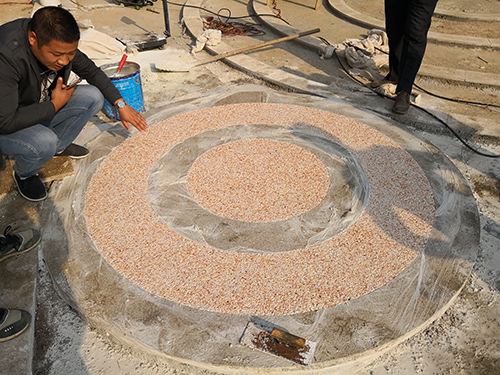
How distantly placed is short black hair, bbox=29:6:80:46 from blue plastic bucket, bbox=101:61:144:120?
1.38 meters

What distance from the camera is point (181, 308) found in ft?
7.85

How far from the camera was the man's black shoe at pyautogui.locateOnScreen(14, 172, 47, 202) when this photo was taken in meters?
3.21

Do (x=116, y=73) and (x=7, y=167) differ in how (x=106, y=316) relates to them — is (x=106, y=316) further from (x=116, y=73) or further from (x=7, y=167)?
(x=116, y=73)

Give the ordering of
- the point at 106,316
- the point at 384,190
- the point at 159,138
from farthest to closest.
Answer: the point at 159,138
the point at 384,190
the point at 106,316

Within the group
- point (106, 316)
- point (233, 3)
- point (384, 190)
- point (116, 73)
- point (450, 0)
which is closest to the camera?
point (106, 316)

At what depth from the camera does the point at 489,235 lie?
3.07m

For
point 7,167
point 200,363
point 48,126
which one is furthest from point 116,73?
point 200,363

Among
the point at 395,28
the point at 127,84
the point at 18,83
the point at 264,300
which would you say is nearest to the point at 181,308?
the point at 264,300

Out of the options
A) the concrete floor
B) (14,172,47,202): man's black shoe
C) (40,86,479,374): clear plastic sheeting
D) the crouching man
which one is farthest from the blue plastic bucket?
(14,172,47,202): man's black shoe

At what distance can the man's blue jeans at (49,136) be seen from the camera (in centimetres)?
306

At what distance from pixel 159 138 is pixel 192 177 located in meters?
0.75

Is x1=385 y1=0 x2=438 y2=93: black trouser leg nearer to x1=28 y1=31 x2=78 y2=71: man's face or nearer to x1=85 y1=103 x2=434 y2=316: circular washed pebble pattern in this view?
x1=85 y1=103 x2=434 y2=316: circular washed pebble pattern

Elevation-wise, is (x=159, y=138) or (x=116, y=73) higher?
(x=116, y=73)

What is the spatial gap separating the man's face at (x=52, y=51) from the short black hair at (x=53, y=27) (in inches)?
1.1
